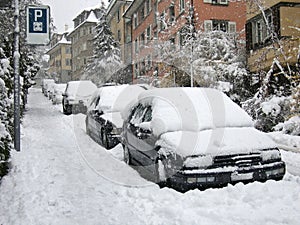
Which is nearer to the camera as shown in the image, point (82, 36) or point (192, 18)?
point (192, 18)

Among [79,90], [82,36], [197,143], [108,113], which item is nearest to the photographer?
[197,143]

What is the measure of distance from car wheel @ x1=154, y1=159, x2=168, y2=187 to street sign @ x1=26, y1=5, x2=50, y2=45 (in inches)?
185

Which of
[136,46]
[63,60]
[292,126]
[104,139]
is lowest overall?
[104,139]

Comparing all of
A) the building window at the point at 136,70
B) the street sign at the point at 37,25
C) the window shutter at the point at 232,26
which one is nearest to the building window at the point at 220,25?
the window shutter at the point at 232,26

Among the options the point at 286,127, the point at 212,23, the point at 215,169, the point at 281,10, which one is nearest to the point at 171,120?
the point at 215,169

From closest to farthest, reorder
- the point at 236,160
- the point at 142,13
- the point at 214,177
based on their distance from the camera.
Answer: the point at 214,177
the point at 236,160
the point at 142,13

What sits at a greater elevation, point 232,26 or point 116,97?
point 232,26

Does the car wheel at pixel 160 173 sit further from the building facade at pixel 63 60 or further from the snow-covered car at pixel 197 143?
the building facade at pixel 63 60

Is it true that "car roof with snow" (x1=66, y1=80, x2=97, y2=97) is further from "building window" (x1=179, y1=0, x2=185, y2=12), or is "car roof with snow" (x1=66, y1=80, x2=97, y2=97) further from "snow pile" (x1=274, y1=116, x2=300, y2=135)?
"snow pile" (x1=274, y1=116, x2=300, y2=135)

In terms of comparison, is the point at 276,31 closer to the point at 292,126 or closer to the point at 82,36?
the point at 292,126

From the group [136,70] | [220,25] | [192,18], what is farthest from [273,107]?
[136,70]

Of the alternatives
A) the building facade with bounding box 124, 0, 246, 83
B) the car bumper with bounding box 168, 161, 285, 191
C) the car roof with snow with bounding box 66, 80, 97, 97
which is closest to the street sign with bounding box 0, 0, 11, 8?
the car bumper with bounding box 168, 161, 285, 191

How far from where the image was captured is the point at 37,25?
940cm

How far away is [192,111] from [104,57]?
103 feet
